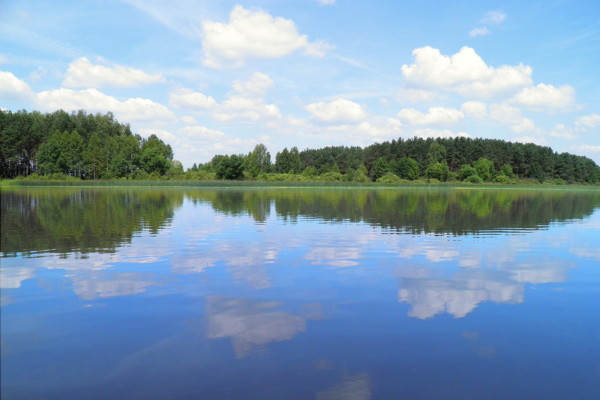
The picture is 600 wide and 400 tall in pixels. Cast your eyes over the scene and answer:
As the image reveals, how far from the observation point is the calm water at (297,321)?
6648mm

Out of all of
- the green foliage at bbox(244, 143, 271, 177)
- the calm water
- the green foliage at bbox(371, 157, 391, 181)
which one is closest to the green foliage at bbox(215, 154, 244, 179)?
the green foliage at bbox(244, 143, 271, 177)

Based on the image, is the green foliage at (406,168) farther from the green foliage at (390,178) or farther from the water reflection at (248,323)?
the water reflection at (248,323)

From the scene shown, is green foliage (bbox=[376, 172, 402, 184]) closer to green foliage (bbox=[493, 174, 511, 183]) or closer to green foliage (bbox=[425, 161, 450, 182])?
green foliage (bbox=[425, 161, 450, 182])

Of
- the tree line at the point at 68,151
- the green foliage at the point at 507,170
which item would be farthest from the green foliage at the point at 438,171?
the tree line at the point at 68,151

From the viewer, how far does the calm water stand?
665 cm

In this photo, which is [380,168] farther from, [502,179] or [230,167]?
[230,167]

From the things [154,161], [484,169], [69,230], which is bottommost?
[69,230]

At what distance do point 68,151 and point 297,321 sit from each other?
135466 mm

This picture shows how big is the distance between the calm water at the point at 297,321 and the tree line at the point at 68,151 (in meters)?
121

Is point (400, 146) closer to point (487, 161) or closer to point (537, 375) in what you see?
point (487, 161)

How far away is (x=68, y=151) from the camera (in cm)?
12631

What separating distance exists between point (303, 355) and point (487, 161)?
581 feet

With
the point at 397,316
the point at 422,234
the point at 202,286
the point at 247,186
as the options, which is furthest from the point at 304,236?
the point at 247,186

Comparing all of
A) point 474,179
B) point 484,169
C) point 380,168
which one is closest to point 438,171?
point 474,179
